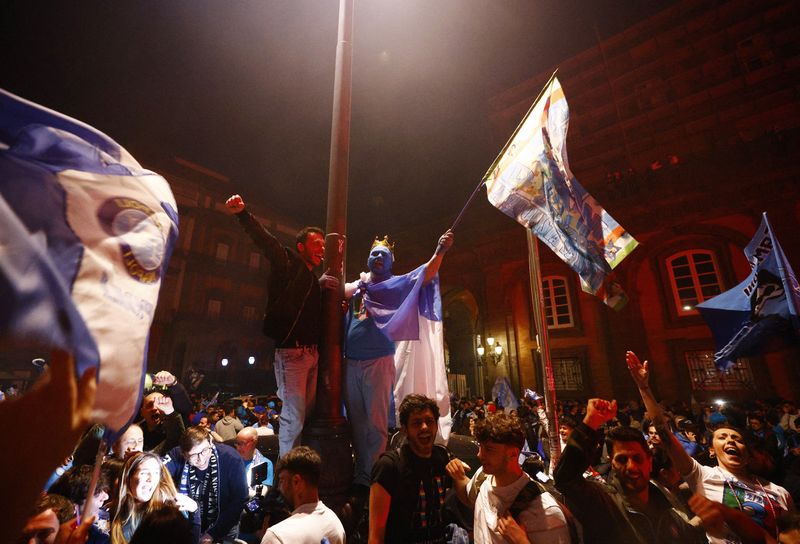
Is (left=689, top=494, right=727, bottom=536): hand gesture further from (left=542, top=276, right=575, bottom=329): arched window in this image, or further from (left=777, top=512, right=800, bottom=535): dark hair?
(left=542, top=276, right=575, bottom=329): arched window

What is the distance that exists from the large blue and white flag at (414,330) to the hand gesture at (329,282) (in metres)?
0.52

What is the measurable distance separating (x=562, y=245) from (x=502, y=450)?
279cm

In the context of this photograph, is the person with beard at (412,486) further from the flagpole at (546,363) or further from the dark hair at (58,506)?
the flagpole at (546,363)

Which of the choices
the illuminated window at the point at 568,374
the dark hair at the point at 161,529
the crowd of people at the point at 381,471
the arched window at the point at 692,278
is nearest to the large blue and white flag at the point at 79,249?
the crowd of people at the point at 381,471

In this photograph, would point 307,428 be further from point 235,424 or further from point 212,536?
point 235,424

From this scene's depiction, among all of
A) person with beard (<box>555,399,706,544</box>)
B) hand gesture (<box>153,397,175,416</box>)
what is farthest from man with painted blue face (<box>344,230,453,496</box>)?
hand gesture (<box>153,397,175,416</box>)

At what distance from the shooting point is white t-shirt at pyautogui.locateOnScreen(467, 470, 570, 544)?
2238 mm

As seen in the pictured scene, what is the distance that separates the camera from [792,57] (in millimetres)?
17750

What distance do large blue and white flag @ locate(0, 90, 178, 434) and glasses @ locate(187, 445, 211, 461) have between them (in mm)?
3052

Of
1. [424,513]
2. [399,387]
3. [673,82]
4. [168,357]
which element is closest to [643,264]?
[673,82]

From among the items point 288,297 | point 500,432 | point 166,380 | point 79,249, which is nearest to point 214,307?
point 166,380

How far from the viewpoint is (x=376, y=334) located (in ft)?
13.4

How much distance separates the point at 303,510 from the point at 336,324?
168cm

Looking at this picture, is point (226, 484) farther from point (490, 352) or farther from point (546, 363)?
point (490, 352)
